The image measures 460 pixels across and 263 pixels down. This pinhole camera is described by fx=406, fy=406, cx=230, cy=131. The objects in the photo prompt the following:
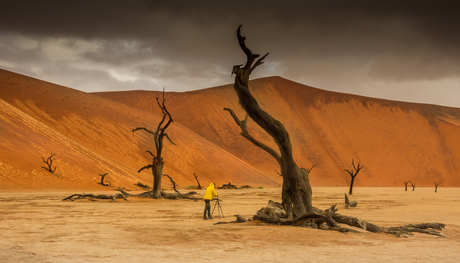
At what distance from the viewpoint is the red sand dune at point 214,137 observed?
122 ft

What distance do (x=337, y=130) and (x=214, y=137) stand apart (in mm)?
Result: 29794

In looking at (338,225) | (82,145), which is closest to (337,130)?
(82,145)

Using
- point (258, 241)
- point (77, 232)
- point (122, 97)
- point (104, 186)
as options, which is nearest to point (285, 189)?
point (258, 241)

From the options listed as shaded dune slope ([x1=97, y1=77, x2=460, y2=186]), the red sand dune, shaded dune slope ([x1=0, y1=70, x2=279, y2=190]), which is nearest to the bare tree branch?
shaded dune slope ([x1=0, y1=70, x2=279, y2=190])

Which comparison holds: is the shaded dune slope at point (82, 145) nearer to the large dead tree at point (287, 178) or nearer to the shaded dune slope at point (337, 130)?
the shaded dune slope at point (337, 130)

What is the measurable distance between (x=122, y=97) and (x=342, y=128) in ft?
175

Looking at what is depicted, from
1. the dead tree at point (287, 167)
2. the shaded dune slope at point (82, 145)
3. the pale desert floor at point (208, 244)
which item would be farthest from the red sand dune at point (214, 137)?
the dead tree at point (287, 167)

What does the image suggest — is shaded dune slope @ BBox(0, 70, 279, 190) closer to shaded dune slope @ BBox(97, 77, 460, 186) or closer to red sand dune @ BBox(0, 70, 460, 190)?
red sand dune @ BBox(0, 70, 460, 190)

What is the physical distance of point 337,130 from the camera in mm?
93812

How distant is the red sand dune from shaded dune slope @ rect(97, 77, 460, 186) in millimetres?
247

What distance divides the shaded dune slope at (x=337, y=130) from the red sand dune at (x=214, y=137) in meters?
0.25

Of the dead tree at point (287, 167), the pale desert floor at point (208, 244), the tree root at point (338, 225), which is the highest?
the dead tree at point (287, 167)

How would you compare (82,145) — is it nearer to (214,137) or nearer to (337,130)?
(214,137)

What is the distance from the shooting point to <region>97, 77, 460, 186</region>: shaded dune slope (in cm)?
8169
